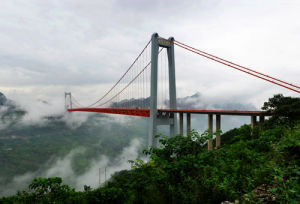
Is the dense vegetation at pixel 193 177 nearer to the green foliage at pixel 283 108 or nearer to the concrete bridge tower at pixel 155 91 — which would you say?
the green foliage at pixel 283 108

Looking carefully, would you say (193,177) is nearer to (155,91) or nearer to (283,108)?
(283,108)

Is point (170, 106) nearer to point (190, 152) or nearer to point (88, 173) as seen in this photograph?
point (190, 152)

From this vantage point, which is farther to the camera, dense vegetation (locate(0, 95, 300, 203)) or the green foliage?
the green foliage

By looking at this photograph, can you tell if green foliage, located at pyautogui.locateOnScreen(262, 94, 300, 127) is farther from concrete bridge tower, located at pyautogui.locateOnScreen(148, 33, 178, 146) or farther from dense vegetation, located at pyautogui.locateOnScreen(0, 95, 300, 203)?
concrete bridge tower, located at pyautogui.locateOnScreen(148, 33, 178, 146)

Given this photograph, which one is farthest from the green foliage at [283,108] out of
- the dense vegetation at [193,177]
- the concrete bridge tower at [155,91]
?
the concrete bridge tower at [155,91]

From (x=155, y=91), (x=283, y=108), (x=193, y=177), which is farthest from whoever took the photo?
(x=155, y=91)

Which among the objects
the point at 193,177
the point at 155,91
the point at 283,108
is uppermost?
the point at 155,91

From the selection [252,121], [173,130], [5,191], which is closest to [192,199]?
[252,121]

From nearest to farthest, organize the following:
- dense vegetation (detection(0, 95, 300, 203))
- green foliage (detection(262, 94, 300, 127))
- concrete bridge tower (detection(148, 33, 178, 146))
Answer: dense vegetation (detection(0, 95, 300, 203)), green foliage (detection(262, 94, 300, 127)), concrete bridge tower (detection(148, 33, 178, 146))

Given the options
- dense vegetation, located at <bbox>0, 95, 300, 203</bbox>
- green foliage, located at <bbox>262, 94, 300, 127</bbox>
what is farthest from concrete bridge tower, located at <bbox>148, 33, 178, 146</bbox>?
dense vegetation, located at <bbox>0, 95, 300, 203</bbox>

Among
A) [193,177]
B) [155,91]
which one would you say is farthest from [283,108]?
[155,91]

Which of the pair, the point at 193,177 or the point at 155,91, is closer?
the point at 193,177
